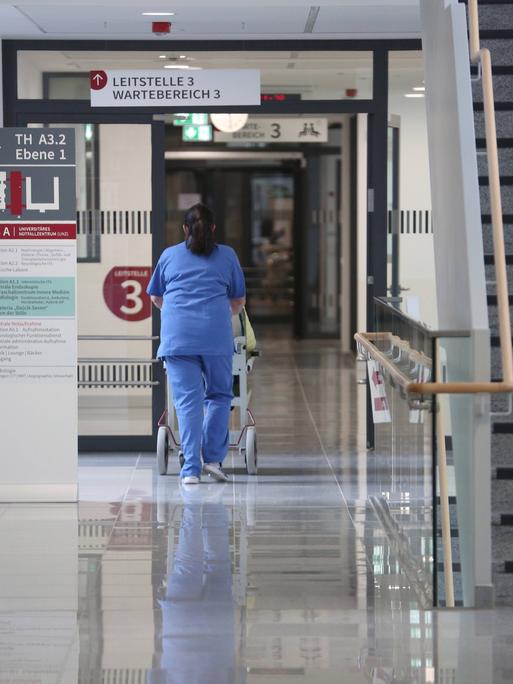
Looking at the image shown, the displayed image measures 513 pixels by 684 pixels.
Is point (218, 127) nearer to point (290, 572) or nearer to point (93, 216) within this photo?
point (93, 216)

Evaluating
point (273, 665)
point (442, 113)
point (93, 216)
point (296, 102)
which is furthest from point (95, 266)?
point (273, 665)

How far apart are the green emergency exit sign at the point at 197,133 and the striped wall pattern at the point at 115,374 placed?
596 cm

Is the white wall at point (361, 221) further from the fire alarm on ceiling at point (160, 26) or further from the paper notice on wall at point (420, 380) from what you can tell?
the paper notice on wall at point (420, 380)

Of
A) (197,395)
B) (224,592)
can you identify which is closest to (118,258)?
(197,395)

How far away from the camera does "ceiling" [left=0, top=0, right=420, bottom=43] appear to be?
7883mm

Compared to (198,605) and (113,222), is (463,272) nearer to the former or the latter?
(198,605)

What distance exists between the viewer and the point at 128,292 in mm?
9211

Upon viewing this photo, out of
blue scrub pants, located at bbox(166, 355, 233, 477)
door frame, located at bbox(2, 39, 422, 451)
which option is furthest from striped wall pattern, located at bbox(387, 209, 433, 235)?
blue scrub pants, located at bbox(166, 355, 233, 477)

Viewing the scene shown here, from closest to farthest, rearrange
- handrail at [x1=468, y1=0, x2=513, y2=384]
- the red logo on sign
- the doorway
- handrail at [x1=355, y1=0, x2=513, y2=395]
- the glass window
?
handrail at [x1=355, y1=0, x2=513, y2=395] < handrail at [x1=468, y1=0, x2=513, y2=384] < the red logo on sign < the glass window < the doorway

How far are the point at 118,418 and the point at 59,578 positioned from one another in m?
3.49

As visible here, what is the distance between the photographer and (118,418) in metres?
9.30

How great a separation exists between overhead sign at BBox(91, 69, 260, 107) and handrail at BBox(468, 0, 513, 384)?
291cm

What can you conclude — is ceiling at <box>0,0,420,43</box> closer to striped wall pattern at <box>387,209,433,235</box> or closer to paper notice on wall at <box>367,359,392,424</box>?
striped wall pattern at <box>387,209,433,235</box>

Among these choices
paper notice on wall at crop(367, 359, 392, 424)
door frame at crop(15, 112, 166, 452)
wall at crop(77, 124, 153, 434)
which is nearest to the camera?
paper notice on wall at crop(367, 359, 392, 424)
